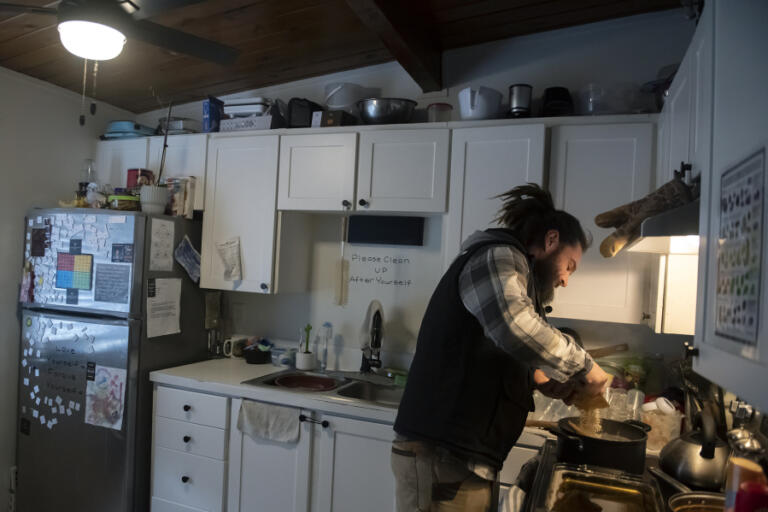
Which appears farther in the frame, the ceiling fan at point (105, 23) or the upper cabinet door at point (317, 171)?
the upper cabinet door at point (317, 171)

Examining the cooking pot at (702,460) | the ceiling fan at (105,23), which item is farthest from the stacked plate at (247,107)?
the cooking pot at (702,460)

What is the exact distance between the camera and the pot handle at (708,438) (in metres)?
1.36

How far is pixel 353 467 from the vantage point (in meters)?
2.22

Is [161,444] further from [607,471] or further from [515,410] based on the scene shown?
[607,471]

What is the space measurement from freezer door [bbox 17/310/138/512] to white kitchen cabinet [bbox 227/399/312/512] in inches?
22.1

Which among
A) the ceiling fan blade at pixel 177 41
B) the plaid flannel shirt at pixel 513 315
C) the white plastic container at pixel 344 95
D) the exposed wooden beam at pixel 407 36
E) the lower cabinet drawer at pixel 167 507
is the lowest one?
the lower cabinet drawer at pixel 167 507

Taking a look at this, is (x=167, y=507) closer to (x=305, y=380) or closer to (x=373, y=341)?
(x=305, y=380)

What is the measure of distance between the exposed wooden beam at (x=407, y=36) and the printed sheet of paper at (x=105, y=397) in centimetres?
198

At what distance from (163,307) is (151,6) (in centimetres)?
161

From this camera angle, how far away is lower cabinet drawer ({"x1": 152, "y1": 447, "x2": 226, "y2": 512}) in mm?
2451

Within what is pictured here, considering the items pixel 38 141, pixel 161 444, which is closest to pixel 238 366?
pixel 161 444

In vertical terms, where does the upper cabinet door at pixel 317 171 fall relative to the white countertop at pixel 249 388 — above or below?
above

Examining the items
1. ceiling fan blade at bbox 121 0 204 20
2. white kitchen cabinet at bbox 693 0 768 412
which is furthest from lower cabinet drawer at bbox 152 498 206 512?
white kitchen cabinet at bbox 693 0 768 412

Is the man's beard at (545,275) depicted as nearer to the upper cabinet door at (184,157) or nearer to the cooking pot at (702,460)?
the cooking pot at (702,460)
